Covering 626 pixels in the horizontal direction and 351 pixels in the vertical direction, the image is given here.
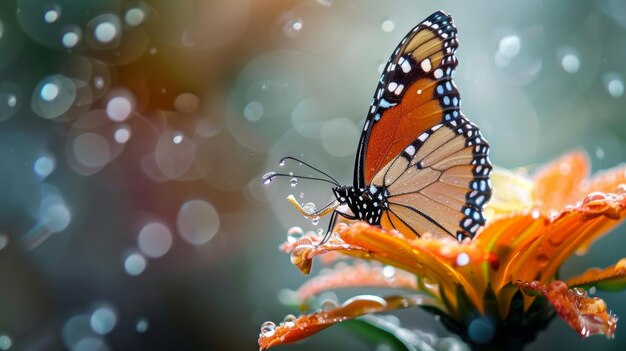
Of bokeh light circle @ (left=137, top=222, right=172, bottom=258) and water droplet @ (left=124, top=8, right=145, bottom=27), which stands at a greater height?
water droplet @ (left=124, top=8, right=145, bottom=27)

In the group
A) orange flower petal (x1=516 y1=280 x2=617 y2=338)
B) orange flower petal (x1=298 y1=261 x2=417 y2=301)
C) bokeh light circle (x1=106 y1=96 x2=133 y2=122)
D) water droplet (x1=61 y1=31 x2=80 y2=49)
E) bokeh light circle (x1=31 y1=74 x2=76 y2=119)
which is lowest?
orange flower petal (x1=516 y1=280 x2=617 y2=338)

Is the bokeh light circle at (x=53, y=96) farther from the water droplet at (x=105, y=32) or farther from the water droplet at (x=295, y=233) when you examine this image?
the water droplet at (x=295, y=233)

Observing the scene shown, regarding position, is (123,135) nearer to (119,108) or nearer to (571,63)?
(119,108)

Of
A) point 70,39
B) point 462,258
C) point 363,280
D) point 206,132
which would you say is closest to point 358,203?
point 363,280

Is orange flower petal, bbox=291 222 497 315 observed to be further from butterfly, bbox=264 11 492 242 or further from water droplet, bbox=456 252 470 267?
butterfly, bbox=264 11 492 242

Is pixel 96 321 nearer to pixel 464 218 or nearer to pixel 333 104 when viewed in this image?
pixel 333 104

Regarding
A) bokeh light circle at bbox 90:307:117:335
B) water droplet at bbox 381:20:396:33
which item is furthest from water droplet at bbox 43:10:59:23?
water droplet at bbox 381:20:396:33

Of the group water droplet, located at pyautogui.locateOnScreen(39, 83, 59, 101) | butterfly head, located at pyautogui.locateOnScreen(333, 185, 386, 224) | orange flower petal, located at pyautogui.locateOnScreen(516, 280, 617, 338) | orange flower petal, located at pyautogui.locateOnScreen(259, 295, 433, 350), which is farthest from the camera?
water droplet, located at pyautogui.locateOnScreen(39, 83, 59, 101)
